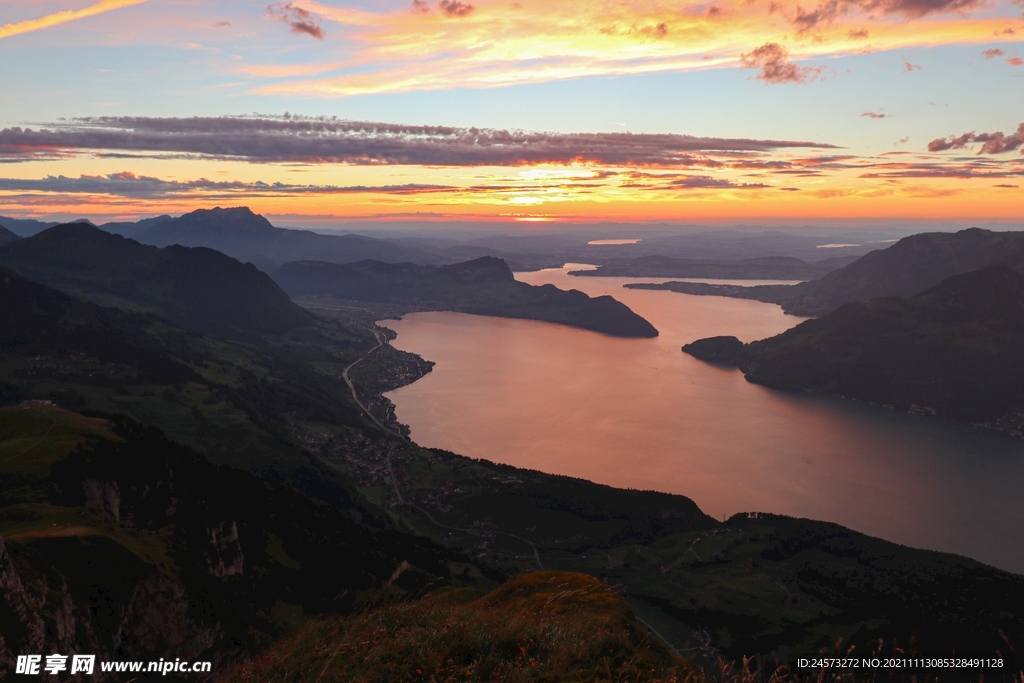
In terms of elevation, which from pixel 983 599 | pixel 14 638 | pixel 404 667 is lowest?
pixel 983 599

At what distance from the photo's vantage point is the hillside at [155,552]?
138ft

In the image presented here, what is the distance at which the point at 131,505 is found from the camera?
77.1 m

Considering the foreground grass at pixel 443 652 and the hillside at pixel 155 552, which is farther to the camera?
the hillside at pixel 155 552

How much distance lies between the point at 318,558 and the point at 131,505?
25977 millimetres

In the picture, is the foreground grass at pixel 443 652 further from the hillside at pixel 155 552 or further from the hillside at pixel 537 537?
the hillside at pixel 537 537

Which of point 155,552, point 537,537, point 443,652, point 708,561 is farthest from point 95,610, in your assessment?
point 708,561

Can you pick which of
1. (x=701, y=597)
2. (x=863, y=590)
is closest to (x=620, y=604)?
(x=701, y=597)

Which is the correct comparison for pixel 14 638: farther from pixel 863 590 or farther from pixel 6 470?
pixel 863 590

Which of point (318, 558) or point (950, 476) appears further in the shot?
point (950, 476)

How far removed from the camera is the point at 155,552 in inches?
2297

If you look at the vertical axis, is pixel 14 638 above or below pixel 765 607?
above

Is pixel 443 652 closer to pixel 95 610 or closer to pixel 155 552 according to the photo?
pixel 95 610

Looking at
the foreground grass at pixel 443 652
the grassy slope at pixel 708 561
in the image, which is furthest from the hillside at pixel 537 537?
the foreground grass at pixel 443 652

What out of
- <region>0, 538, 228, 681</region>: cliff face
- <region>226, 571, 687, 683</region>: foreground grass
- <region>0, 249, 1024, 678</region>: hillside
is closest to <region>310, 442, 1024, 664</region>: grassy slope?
<region>0, 249, 1024, 678</region>: hillside
